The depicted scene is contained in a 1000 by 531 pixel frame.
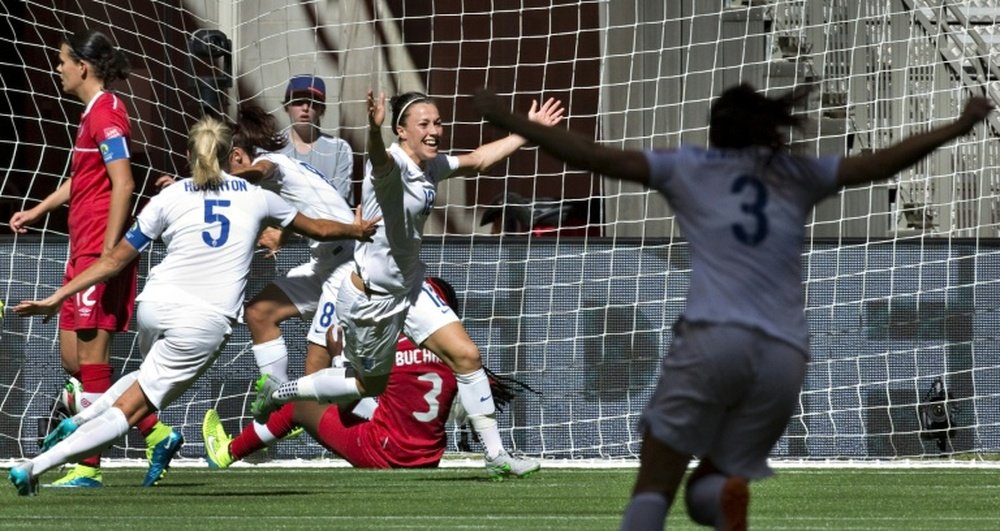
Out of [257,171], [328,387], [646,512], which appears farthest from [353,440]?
[646,512]

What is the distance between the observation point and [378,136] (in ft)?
27.1

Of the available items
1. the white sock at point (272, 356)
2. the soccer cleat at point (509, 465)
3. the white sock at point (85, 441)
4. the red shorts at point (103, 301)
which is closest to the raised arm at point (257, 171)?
the white sock at point (272, 356)

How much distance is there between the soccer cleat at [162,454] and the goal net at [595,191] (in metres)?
2.83

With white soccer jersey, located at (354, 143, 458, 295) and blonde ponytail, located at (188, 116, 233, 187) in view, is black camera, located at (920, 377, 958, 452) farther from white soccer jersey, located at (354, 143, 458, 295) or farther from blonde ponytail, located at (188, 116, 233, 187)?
blonde ponytail, located at (188, 116, 233, 187)

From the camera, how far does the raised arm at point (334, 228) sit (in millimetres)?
8422

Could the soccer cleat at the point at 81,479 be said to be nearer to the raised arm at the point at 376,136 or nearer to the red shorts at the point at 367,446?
the red shorts at the point at 367,446

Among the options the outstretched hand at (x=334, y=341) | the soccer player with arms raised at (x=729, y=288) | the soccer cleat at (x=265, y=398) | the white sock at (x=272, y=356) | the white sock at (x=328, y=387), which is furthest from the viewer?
the outstretched hand at (x=334, y=341)

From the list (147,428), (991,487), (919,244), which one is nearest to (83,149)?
(147,428)

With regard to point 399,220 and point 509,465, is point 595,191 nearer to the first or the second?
point 509,465

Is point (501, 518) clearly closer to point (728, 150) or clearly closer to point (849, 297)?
point (728, 150)

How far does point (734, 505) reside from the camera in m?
4.53

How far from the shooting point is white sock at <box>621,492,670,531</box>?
472 centimetres

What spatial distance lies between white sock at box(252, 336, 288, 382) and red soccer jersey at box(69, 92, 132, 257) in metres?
1.76

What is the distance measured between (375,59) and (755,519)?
7.95 m
